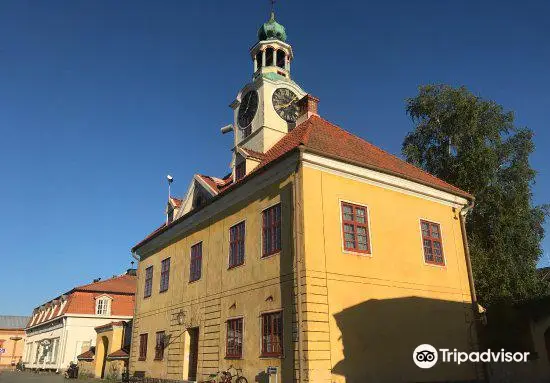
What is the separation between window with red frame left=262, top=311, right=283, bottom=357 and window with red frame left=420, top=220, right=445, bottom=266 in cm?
604

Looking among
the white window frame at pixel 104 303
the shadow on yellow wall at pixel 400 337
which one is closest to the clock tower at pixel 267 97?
the shadow on yellow wall at pixel 400 337

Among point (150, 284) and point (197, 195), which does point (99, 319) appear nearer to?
point (150, 284)

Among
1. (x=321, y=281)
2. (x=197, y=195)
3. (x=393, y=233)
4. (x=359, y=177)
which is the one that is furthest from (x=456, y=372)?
(x=197, y=195)

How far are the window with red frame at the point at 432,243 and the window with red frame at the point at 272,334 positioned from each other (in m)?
6.04

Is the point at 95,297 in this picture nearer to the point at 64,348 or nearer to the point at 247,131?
the point at 64,348

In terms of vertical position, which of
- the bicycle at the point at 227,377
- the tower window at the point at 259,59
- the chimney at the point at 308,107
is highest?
the tower window at the point at 259,59

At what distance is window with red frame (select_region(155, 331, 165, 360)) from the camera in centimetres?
2038

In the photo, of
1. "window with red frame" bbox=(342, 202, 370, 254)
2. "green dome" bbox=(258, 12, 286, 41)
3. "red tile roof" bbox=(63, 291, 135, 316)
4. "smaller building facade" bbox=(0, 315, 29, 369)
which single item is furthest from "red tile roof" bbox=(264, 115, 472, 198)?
"smaller building facade" bbox=(0, 315, 29, 369)

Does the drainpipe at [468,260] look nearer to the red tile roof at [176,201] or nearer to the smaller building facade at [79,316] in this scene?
the red tile roof at [176,201]

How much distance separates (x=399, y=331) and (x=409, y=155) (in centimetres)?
1408

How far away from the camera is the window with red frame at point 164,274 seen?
21.8 meters

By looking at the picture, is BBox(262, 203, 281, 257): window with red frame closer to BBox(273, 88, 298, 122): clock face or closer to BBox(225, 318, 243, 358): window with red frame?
BBox(225, 318, 243, 358): window with red frame

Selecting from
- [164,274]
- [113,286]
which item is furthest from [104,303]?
[164,274]

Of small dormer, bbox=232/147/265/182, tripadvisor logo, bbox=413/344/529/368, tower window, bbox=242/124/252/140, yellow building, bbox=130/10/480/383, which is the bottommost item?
tripadvisor logo, bbox=413/344/529/368
